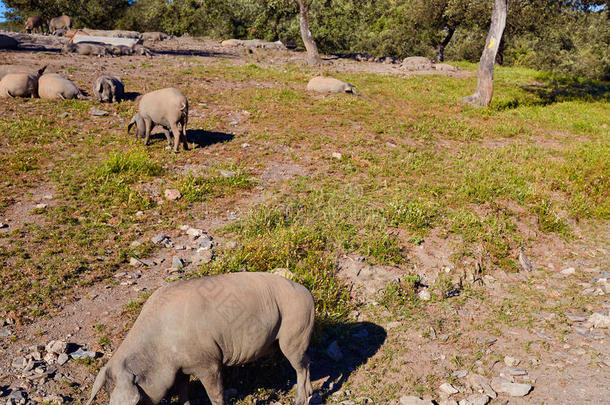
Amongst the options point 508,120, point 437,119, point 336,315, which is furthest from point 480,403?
point 508,120

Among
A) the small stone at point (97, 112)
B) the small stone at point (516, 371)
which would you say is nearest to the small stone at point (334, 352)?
the small stone at point (516, 371)

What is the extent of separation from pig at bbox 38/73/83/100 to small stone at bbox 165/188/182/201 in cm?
Result: 798

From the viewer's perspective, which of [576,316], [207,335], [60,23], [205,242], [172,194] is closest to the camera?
[207,335]

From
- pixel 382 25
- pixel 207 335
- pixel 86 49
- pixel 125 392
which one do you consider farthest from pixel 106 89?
pixel 382 25

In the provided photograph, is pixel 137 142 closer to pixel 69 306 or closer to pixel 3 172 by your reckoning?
pixel 3 172

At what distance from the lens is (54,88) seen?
14258 millimetres

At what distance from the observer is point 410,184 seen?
10125 mm

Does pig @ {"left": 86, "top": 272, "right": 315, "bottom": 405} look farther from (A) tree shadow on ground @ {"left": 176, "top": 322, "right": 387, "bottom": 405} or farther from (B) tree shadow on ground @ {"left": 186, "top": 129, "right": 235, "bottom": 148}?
(B) tree shadow on ground @ {"left": 186, "top": 129, "right": 235, "bottom": 148}

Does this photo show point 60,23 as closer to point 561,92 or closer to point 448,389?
point 561,92

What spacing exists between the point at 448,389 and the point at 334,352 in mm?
1378

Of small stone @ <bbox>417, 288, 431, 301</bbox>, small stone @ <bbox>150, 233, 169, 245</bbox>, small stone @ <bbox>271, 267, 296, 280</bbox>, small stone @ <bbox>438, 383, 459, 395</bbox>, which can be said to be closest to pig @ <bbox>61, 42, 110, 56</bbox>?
small stone @ <bbox>150, 233, 169, 245</bbox>

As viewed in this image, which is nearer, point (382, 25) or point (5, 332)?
point (5, 332)

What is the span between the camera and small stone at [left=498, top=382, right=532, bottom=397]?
4.93m

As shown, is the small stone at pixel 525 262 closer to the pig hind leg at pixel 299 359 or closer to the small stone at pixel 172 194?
the pig hind leg at pixel 299 359
